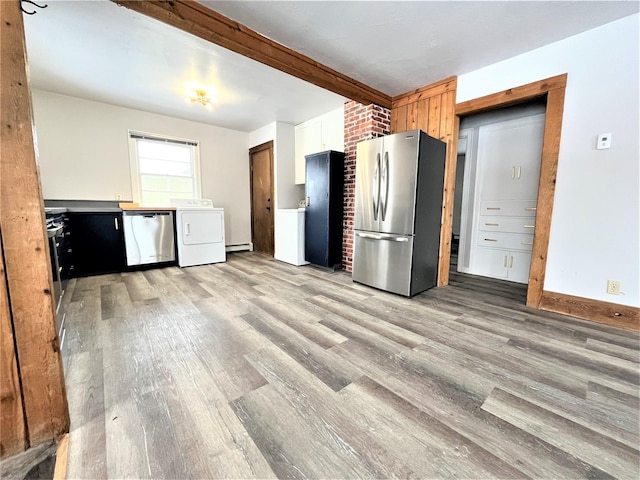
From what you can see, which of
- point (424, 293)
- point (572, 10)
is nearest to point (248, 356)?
point (424, 293)

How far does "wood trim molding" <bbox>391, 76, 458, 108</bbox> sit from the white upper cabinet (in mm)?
882

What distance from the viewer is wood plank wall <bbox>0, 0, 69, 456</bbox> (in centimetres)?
89

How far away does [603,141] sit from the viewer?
2.13 meters

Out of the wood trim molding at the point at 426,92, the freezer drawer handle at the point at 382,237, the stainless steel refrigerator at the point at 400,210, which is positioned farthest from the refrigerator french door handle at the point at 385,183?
the wood trim molding at the point at 426,92

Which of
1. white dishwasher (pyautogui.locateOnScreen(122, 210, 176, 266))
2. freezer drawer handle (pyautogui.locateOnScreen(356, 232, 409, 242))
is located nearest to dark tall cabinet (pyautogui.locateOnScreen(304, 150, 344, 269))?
freezer drawer handle (pyautogui.locateOnScreen(356, 232, 409, 242))

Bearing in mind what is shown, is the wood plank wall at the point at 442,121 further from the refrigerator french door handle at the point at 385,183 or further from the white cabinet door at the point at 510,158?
the white cabinet door at the point at 510,158

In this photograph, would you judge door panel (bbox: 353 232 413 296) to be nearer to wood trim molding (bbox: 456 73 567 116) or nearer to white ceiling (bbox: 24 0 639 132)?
wood trim molding (bbox: 456 73 567 116)

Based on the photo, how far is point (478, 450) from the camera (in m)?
1.02

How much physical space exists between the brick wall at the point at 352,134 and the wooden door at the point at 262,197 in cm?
173

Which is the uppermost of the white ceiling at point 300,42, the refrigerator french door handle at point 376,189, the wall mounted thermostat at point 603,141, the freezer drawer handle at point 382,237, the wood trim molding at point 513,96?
the white ceiling at point 300,42

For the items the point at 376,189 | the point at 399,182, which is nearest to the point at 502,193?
the point at 399,182

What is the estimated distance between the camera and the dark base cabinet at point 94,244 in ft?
10.8

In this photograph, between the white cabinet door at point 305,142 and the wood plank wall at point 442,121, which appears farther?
the white cabinet door at point 305,142

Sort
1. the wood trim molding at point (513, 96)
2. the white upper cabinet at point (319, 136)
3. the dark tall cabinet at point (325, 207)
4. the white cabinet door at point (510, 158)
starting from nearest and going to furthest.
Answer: the wood trim molding at point (513, 96) → the white cabinet door at point (510, 158) → the dark tall cabinet at point (325, 207) → the white upper cabinet at point (319, 136)
